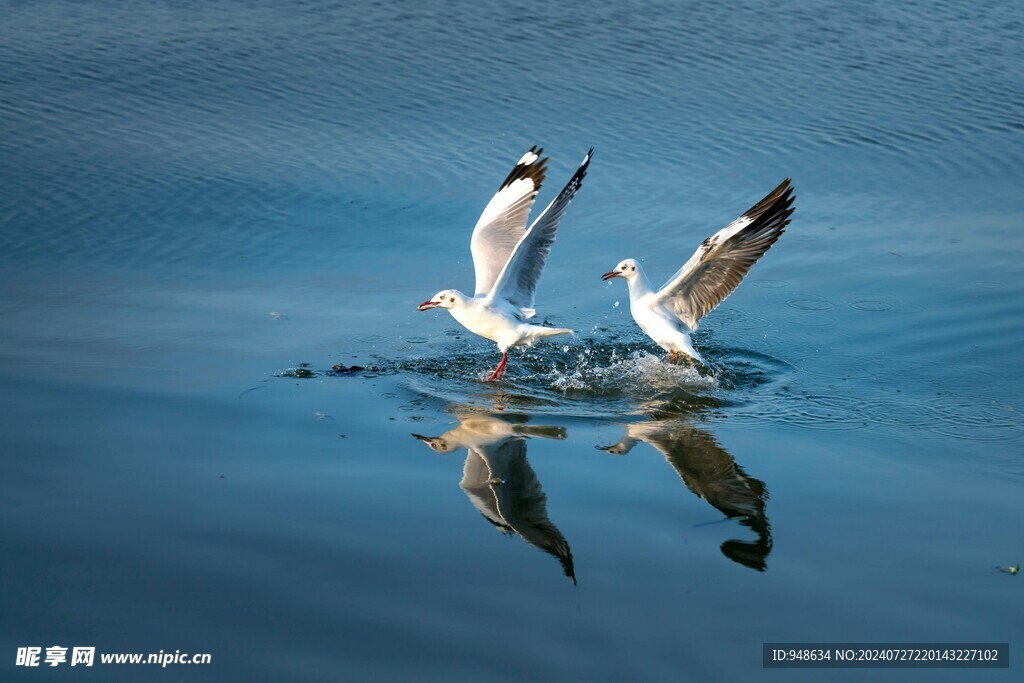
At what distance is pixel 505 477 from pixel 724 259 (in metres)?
3.12

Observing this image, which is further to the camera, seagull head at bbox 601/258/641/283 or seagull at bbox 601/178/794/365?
seagull head at bbox 601/258/641/283

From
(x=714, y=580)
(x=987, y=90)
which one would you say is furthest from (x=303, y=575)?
(x=987, y=90)

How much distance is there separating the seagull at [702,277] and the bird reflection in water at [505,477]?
191cm

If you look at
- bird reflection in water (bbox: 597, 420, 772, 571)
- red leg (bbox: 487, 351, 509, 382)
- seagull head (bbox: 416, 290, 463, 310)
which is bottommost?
bird reflection in water (bbox: 597, 420, 772, 571)

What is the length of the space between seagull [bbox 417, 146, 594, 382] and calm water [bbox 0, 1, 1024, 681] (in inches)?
13.8

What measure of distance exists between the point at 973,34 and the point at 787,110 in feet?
13.0

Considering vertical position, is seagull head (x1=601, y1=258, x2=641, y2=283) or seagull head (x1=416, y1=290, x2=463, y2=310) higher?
seagull head (x1=601, y1=258, x2=641, y2=283)

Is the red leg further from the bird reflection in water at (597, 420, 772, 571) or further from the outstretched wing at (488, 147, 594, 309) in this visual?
the bird reflection in water at (597, 420, 772, 571)

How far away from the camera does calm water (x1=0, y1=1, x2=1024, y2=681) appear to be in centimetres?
502

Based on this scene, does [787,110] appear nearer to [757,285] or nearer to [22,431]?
[757,285]

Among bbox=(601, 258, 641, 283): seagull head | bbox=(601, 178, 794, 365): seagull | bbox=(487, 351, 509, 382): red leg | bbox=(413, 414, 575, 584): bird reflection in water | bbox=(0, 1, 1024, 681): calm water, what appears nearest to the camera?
bbox=(0, 1, 1024, 681): calm water

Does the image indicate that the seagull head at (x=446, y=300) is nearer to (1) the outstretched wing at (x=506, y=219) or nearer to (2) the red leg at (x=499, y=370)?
(2) the red leg at (x=499, y=370)

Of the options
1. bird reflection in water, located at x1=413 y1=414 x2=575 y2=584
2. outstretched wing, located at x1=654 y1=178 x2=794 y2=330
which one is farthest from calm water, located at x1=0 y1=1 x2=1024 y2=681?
outstretched wing, located at x1=654 y1=178 x2=794 y2=330

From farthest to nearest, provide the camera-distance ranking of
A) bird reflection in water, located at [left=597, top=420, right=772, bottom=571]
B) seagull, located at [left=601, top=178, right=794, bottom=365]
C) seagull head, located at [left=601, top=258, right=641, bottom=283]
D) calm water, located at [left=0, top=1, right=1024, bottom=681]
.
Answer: seagull head, located at [left=601, top=258, right=641, bottom=283] → seagull, located at [left=601, top=178, right=794, bottom=365] → bird reflection in water, located at [left=597, top=420, right=772, bottom=571] → calm water, located at [left=0, top=1, right=1024, bottom=681]
